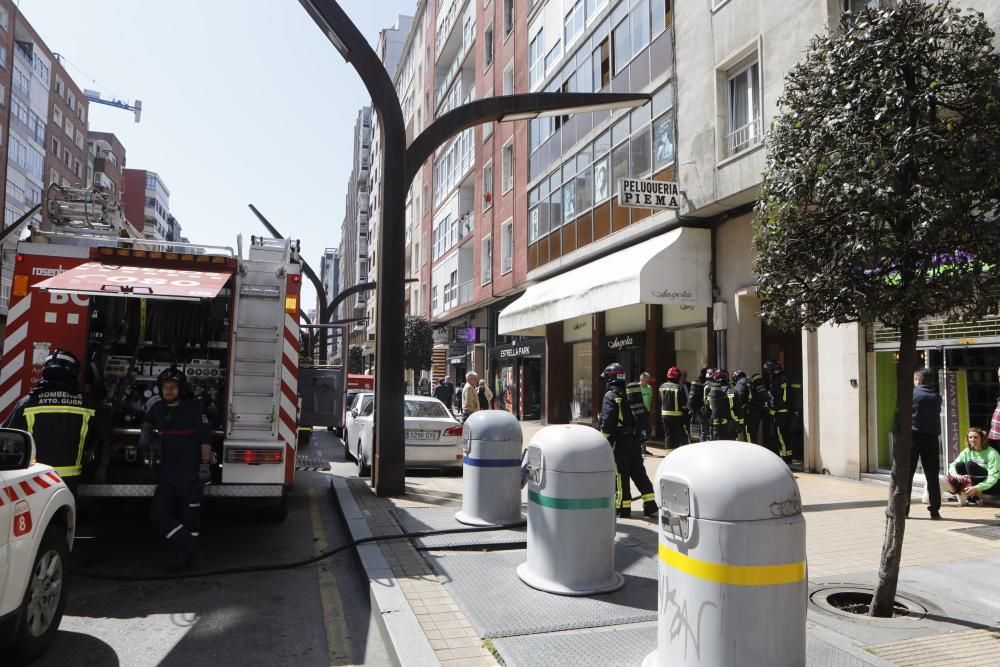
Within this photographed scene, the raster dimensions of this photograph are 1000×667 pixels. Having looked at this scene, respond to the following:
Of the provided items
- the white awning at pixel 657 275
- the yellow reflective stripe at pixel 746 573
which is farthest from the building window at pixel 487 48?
the yellow reflective stripe at pixel 746 573

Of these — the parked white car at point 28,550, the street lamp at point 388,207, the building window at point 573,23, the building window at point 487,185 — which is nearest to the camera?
the parked white car at point 28,550

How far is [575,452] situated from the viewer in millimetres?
5176

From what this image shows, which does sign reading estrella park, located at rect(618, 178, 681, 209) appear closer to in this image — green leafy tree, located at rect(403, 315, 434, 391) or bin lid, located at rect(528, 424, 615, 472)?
bin lid, located at rect(528, 424, 615, 472)

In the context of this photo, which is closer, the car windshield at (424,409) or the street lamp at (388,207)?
the street lamp at (388,207)

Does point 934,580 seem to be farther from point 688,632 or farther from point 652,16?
point 652,16

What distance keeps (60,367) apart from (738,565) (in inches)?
221

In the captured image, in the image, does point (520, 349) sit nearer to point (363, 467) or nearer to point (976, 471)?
point (363, 467)

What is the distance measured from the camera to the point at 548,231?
71.0 ft

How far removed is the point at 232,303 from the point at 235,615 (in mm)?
3107

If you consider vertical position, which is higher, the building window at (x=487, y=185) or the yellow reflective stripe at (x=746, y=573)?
the building window at (x=487, y=185)

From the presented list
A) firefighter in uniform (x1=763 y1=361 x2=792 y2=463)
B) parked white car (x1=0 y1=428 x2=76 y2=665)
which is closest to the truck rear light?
parked white car (x1=0 y1=428 x2=76 y2=665)

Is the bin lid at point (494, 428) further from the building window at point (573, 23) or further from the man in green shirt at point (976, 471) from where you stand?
the building window at point (573, 23)

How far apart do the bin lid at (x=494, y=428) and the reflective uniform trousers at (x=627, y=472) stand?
1215 millimetres

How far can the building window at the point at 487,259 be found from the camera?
1109 inches
